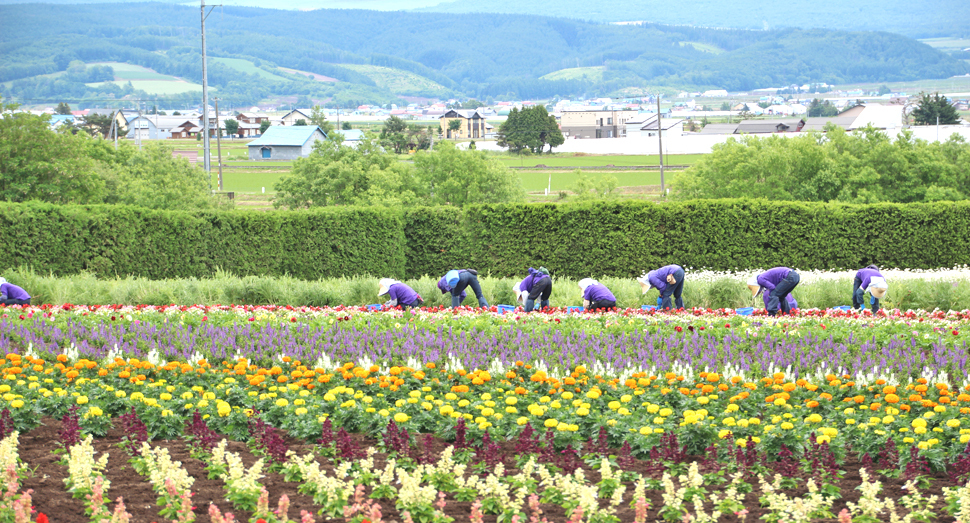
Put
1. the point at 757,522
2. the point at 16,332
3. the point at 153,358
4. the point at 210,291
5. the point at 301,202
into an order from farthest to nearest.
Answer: the point at 301,202 < the point at 210,291 < the point at 16,332 < the point at 153,358 < the point at 757,522

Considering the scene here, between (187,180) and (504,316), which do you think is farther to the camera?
(187,180)

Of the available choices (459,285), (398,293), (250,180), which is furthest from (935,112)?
(398,293)

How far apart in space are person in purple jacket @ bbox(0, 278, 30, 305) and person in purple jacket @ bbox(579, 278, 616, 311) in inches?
335

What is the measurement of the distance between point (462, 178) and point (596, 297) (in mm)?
26037

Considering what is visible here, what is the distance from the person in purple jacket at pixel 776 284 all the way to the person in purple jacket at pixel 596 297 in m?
2.10

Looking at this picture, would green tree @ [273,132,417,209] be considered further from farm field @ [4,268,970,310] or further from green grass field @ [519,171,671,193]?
green grass field @ [519,171,671,193]

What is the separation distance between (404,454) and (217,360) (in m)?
3.86

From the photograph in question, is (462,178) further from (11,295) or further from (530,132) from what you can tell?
(530,132)

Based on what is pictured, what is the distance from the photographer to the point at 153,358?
8281mm

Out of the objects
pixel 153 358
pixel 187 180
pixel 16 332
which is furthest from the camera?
pixel 187 180

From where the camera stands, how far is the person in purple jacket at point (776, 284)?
39.2 feet

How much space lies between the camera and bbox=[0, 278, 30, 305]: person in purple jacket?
41.7 ft

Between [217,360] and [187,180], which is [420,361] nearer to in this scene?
[217,360]

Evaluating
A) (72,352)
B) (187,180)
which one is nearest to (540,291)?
(72,352)
